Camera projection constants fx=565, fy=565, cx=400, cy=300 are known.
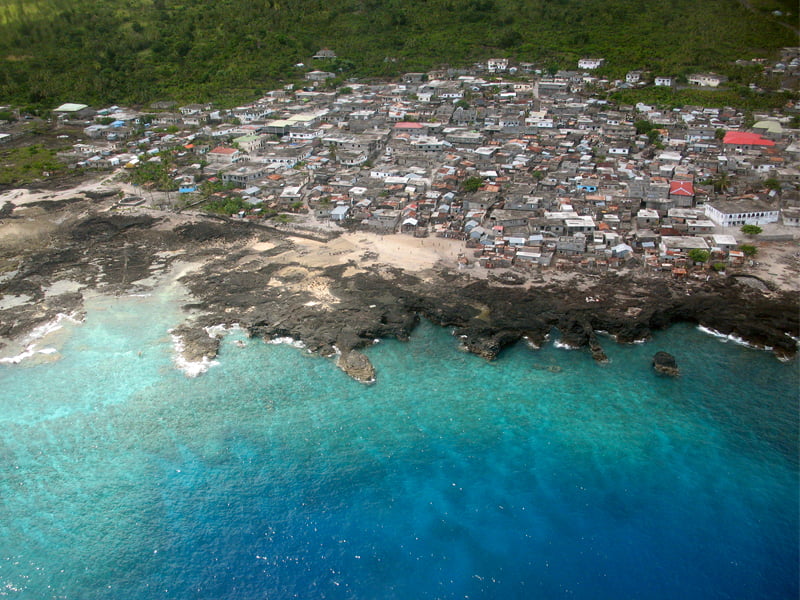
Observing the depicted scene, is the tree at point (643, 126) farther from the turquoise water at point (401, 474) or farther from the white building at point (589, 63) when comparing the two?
the turquoise water at point (401, 474)

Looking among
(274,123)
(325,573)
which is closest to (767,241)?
(325,573)

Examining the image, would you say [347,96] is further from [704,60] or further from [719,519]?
[719,519]

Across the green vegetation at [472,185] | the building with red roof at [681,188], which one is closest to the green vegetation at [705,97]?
the building with red roof at [681,188]

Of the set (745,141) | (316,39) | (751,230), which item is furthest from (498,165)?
(316,39)

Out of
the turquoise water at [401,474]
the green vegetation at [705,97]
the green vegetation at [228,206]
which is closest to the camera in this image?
the turquoise water at [401,474]

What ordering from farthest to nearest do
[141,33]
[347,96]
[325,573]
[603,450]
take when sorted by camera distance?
1. [141,33]
2. [347,96]
3. [603,450]
4. [325,573]

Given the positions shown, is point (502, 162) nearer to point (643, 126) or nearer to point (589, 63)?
point (643, 126)

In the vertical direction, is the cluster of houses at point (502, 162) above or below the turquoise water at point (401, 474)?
above
